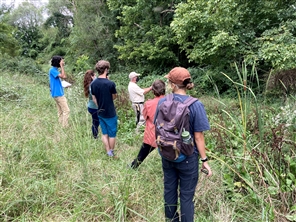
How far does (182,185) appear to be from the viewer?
2049mm

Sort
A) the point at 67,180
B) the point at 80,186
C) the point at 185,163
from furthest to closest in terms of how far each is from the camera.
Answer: the point at 67,180 → the point at 80,186 → the point at 185,163

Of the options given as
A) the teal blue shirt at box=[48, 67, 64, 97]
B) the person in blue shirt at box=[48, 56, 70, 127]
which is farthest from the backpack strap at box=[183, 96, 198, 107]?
the teal blue shirt at box=[48, 67, 64, 97]

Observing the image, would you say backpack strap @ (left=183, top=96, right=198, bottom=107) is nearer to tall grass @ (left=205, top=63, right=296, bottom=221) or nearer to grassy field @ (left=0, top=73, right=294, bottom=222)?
tall grass @ (left=205, top=63, right=296, bottom=221)

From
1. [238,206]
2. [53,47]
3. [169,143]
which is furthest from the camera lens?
[53,47]

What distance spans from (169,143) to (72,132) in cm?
178

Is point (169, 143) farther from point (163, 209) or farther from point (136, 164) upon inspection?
point (136, 164)

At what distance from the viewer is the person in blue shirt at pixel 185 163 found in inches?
74.2

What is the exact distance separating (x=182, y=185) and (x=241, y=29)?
8.55 m

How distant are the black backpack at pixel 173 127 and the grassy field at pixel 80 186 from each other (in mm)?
647

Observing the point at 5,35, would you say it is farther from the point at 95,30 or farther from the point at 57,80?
the point at 57,80

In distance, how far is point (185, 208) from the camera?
2.05 meters

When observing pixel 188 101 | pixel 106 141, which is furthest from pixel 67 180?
pixel 188 101

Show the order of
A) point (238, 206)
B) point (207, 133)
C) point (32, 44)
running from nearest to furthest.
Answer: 1. point (238, 206)
2. point (207, 133)
3. point (32, 44)

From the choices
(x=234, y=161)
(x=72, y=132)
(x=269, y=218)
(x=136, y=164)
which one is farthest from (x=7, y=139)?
(x=269, y=218)
